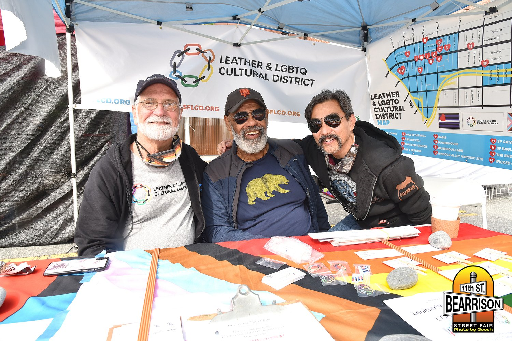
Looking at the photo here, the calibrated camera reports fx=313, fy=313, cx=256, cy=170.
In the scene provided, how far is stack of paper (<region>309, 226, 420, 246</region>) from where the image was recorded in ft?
4.80

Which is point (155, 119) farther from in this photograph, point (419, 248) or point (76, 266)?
point (419, 248)

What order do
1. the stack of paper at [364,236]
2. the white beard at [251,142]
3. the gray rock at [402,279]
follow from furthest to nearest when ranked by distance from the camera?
the white beard at [251,142]
the stack of paper at [364,236]
the gray rock at [402,279]

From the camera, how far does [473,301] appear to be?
70cm

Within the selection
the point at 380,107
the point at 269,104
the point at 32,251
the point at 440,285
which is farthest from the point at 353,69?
the point at 32,251

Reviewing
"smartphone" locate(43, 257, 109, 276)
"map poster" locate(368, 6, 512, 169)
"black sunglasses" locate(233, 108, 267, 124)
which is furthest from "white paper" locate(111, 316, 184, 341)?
"map poster" locate(368, 6, 512, 169)

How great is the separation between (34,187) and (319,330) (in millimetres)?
4210

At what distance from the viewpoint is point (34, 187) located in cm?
385

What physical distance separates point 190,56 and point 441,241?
3158 mm

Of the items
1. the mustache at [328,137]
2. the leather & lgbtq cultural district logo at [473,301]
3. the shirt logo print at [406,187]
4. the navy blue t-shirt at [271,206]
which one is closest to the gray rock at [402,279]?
the leather & lgbtq cultural district logo at [473,301]

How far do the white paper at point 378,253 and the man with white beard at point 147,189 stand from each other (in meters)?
1.09

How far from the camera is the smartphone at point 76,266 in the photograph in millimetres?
1179

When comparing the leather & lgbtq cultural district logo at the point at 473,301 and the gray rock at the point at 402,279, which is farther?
the gray rock at the point at 402,279

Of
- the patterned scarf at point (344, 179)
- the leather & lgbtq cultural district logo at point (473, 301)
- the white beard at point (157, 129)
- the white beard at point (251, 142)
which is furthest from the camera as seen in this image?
the white beard at point (251, 142)

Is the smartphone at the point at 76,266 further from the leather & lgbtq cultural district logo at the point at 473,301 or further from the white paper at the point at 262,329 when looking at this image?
the leather & lgbtq cultural district logo at the point at 473,301
